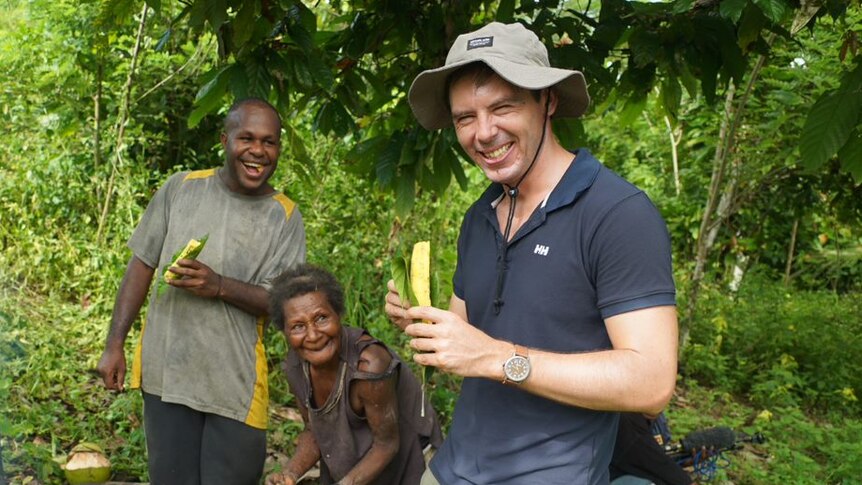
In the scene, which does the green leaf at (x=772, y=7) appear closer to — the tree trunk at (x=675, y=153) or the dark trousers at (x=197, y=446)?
the dark trousers at (x=197, y=446)

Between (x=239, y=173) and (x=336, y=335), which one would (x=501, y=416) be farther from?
(x=239, y=173)

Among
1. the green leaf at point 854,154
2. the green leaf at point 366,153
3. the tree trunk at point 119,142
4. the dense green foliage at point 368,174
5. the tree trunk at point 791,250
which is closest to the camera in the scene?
the green leaf at point 854,154

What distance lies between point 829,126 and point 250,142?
5.80 feet

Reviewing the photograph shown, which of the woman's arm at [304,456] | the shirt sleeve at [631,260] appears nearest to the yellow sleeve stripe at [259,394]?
the woman's arm at [304,456]

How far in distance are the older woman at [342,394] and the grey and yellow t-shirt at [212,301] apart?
0.47 feet

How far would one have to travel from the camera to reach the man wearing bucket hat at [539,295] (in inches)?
64.3

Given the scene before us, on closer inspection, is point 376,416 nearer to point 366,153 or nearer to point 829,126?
point 366,153

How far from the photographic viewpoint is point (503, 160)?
188 centimetres

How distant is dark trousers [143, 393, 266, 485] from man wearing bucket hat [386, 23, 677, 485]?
1.11 m

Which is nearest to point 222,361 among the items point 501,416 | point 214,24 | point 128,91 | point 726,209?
point 214,24

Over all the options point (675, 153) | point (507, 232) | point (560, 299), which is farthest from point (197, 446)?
point (675, 153)

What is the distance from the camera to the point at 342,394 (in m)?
2.82

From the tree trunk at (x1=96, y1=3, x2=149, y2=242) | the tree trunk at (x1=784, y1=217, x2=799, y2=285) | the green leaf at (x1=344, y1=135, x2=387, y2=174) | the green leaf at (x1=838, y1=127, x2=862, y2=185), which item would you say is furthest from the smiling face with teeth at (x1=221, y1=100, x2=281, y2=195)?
the tree trunk at (x1=784, y1=217, x2=799, y2=285)

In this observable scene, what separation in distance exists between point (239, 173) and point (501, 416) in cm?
145
